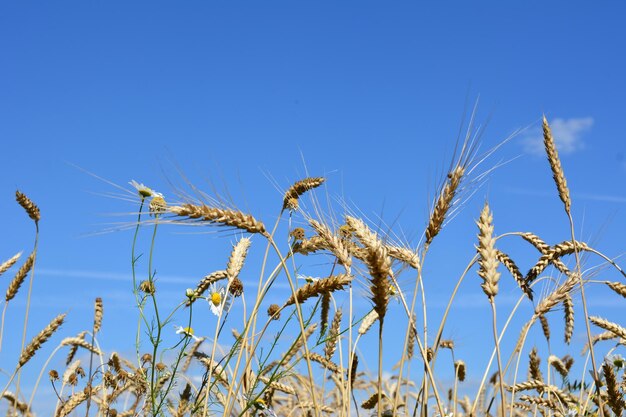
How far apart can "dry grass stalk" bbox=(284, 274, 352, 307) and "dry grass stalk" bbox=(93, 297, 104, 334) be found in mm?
3313

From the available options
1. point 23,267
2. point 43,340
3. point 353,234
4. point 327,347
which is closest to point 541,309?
point 353,234

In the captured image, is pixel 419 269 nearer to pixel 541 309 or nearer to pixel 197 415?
pixel 541 309

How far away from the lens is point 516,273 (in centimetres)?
350

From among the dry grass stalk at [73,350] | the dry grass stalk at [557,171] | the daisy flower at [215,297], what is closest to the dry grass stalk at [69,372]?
the dry grass stalk at [73,350]

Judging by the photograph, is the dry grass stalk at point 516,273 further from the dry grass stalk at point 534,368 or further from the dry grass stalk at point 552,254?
the dry grass stalk at point 534,368

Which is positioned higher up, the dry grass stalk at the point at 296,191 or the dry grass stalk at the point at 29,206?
the dry grass stalk at the point at 29,206

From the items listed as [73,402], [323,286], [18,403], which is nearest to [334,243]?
[323,286]

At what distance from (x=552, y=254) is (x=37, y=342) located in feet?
11.1

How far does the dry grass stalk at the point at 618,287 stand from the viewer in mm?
4051

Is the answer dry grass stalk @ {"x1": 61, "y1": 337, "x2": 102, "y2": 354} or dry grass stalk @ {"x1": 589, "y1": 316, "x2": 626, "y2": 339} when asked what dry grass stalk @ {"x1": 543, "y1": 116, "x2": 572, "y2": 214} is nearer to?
dry grass stalk @ {"x1": 589, "y1": 316, "x2": 626, "y2": 339}

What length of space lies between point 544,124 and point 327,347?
1869 millimetres

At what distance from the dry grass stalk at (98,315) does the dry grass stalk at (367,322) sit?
8.57ft

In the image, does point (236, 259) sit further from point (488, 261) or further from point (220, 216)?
point (488, 261)

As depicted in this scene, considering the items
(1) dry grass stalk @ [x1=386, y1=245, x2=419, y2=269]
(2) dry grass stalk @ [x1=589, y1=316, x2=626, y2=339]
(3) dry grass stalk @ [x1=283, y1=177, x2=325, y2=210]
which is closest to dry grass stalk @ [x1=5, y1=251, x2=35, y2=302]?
(3) dry grass stalk @ [x1=283, y1=177, x2=325, y2=210]
